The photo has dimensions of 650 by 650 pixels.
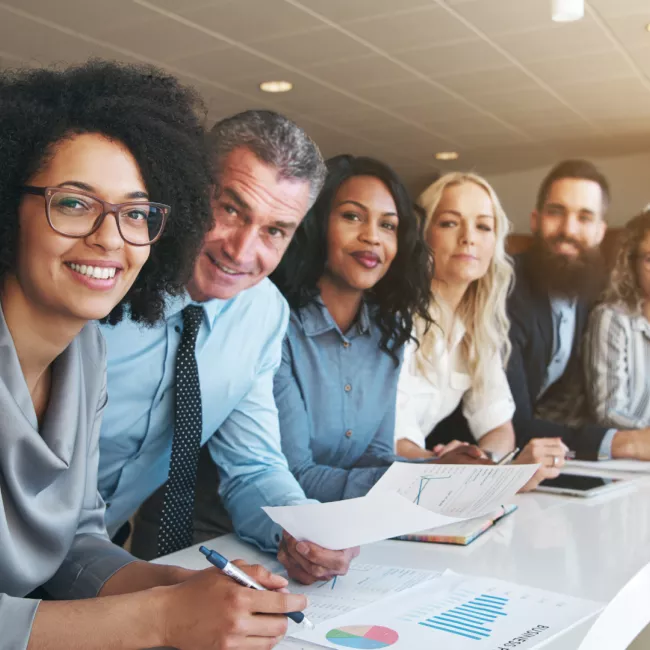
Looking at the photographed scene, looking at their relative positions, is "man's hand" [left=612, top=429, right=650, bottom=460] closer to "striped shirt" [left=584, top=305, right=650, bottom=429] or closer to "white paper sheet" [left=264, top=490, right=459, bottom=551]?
"striped shirt" [left=584, top=305, right=650, bottom=429]

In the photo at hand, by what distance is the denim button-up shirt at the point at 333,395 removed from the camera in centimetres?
193

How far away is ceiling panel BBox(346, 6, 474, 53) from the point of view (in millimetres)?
4746

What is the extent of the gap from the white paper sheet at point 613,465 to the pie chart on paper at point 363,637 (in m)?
1.35

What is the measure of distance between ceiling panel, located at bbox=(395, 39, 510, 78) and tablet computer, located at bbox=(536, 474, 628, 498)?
3.74 metres

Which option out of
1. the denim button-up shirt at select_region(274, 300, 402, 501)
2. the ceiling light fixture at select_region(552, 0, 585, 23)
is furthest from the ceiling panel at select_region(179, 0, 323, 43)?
the denim button-up shirt at select_region(274, 300, 402, 501)

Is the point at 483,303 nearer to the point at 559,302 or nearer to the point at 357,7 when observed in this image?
the point at 559,302

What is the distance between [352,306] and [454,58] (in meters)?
3.81

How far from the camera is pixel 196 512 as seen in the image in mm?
1905

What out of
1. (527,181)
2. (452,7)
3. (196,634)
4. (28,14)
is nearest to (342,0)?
(452,7)

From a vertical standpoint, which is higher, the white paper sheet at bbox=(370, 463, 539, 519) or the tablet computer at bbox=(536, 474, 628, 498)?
the white paper sheet at bbox=(370, 463, 539, 519)

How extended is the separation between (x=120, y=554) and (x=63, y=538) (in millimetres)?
105

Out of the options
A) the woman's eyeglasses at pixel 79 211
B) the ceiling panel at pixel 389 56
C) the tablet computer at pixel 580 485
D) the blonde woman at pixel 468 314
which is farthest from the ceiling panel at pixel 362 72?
the woman's eyeglasses at pixel 79 211

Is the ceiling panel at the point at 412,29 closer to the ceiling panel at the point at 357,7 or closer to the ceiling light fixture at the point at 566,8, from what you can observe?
the ceiling panel at the point at 357,7

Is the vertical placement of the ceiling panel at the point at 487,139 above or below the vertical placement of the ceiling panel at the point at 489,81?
above
